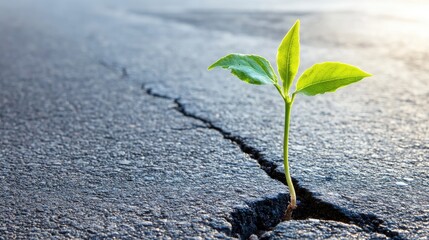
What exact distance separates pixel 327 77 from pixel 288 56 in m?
0.12

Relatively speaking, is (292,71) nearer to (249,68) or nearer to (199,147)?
(249,68)

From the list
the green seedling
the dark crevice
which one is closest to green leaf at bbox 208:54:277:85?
the green seedling

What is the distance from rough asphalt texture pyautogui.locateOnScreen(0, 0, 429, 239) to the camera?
158 cm

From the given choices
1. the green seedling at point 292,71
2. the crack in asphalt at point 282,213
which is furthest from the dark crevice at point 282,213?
the green seedling at point 292,71

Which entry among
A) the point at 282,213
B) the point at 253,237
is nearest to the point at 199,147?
the point at 282,213

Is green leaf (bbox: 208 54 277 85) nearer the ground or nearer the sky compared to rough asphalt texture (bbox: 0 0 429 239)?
nearer the sky

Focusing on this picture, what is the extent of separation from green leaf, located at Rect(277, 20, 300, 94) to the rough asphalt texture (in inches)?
14.6

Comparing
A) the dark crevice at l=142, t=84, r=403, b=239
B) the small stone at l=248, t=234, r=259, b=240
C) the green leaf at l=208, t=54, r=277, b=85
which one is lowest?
the small stone at l=248, t=234, r=259, b=240

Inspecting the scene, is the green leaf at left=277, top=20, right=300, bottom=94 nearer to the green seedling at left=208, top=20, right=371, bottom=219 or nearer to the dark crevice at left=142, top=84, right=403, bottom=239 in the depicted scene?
the green seedling at left=208, top=20, right=371, bottom=219

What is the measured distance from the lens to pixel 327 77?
4.98ft

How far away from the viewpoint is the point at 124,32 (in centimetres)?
617

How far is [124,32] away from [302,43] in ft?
6.97

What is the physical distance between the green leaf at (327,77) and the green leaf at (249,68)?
9cm

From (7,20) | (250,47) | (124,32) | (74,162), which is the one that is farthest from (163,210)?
(7,20)
